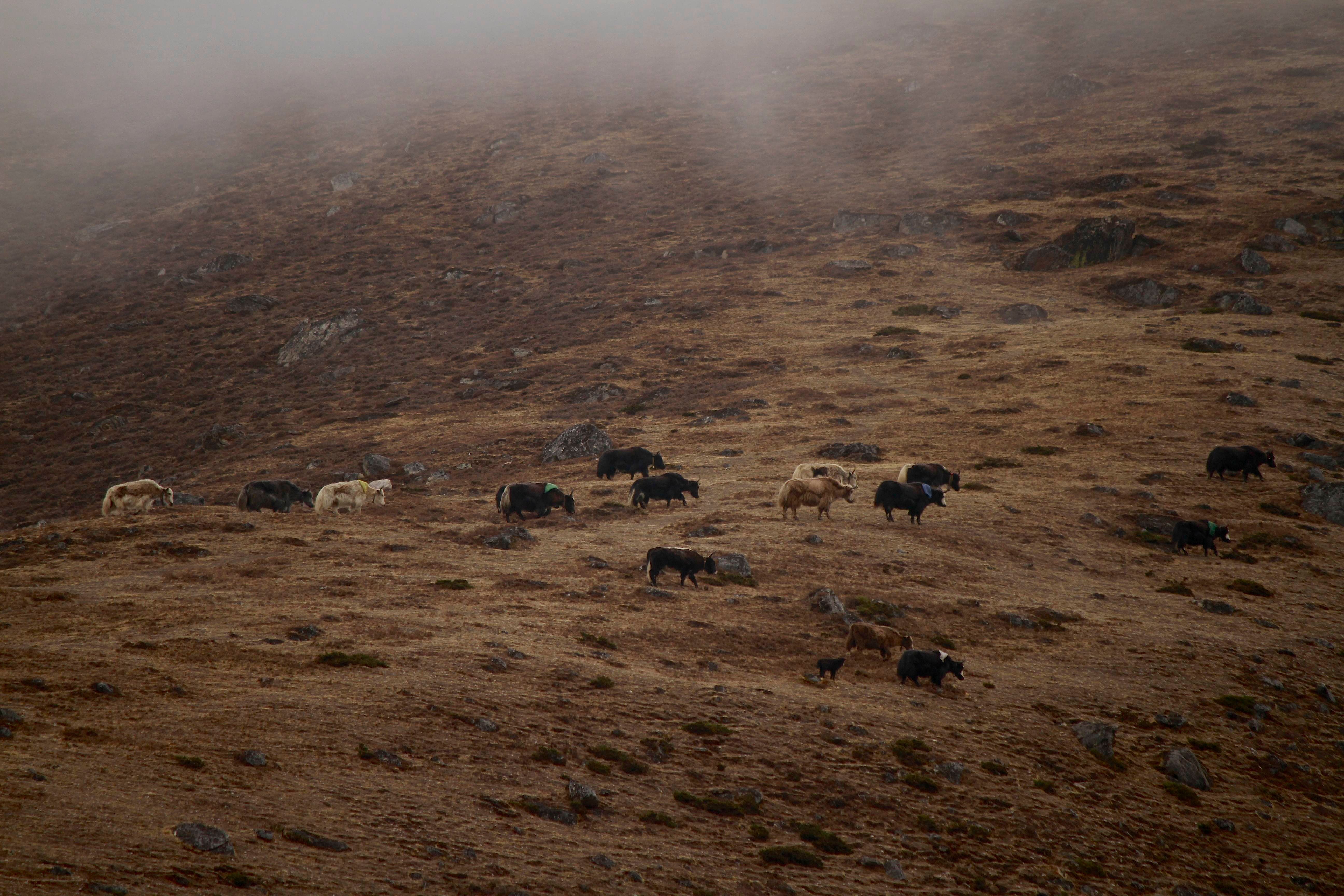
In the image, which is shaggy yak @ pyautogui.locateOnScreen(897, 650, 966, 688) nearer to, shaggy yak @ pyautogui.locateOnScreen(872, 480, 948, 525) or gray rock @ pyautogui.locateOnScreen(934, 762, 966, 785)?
gray rock @ pyautogui.locateOnScreen(934, 762, 966, 785)

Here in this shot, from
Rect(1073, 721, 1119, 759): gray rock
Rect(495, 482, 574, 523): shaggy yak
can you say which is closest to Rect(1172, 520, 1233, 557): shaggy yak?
Rect(1073, 721, 1119, 759): gray rock

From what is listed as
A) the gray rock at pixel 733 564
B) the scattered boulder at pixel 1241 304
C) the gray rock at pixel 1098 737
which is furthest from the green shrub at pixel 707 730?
the scattered boulder at pixel 1241 304

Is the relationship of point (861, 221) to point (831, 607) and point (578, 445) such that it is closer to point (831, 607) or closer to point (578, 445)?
point (578, 445)

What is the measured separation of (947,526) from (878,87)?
10788 cm

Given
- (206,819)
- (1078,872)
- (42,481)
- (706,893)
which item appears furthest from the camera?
(42,481)

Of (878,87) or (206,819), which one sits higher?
(878,87)

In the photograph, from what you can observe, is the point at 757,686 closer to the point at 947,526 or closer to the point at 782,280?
the point at 947,526

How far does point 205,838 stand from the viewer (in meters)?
8.95

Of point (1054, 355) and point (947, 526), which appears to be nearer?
point (947, 526)

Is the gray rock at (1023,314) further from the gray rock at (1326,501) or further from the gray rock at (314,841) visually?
the gray rock at (314,841)

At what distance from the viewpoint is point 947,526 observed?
2783 cm

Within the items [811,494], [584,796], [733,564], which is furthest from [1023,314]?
[584,796]

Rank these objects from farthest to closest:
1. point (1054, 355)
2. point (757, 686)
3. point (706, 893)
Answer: point (1054, 355) < point (757, 686) < point (706, 893)

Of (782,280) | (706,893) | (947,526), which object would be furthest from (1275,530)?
(782,280)
